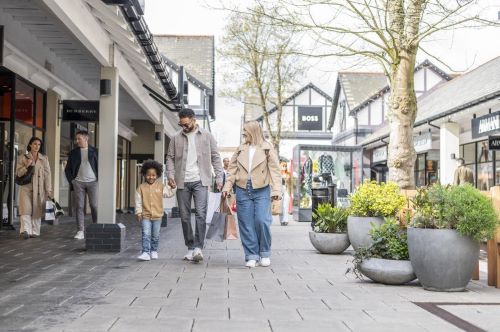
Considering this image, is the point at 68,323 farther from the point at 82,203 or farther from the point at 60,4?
the point at 82,203

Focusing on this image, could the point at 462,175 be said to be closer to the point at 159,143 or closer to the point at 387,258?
the point at 159,143

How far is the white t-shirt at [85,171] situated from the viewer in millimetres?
10664

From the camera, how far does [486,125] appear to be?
628 inches

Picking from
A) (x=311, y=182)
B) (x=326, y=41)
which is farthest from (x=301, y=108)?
(x=326, y=41)

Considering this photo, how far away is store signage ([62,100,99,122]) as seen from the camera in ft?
38.7

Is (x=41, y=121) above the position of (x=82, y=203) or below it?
above

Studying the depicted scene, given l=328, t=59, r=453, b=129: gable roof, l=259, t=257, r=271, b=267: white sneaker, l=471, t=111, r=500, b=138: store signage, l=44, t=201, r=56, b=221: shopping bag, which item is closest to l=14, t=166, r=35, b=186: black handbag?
l=44, t=201, r=56, b=221: shopping bag

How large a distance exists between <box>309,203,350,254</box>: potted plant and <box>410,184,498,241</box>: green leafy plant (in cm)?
315

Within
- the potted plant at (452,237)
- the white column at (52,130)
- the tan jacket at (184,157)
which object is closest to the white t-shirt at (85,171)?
the tan jacket at (184,157)

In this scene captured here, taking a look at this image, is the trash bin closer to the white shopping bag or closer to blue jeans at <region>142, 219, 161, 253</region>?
the white shopping bag

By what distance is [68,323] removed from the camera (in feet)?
14.2

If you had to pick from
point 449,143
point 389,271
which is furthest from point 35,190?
point 449,143

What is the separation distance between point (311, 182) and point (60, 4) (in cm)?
A: 1443

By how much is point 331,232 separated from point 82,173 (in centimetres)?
408
